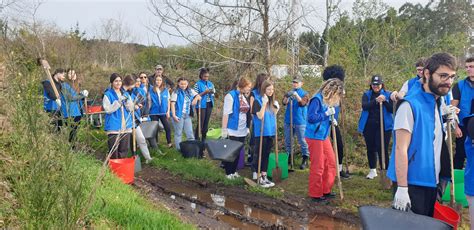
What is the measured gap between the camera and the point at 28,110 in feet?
9.09

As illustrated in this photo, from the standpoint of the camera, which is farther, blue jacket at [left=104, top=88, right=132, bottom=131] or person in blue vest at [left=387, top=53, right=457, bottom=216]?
blue jacket at [left=104, top=88, right=132, bottom=131]

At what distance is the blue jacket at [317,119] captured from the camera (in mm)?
5531

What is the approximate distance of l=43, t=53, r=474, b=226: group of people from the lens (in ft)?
9.84

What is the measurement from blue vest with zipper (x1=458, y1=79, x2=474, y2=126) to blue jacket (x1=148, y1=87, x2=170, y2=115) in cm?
571

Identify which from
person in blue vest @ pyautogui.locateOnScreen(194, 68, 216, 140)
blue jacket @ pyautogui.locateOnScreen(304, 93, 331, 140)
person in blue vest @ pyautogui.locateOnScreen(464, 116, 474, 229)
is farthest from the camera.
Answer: person in blue vest @ pyautogui.locateOnScreen(194, 68, 216, 140)

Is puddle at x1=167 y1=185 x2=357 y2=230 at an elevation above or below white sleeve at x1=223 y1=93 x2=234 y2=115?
below

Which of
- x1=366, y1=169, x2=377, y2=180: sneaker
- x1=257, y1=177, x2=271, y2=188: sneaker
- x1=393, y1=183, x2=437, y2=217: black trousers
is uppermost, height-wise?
x1=393, y1=183, x2=437, y2=217: black trousers

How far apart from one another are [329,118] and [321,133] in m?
0.27

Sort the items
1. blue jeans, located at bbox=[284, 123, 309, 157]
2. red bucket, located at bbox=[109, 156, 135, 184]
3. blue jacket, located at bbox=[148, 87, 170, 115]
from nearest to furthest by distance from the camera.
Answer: red bucket, located at bbox=[109, 156, 135, 184], blue jeans, located at bbox=[284, 123, 309, 157], blue jacket, located at bbox=[148, 87, 170, 115]

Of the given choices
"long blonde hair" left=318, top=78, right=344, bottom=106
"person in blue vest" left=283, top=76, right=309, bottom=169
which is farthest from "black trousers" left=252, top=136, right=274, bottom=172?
"long blonde hair" left=318, top=78, right=344, bottom=106

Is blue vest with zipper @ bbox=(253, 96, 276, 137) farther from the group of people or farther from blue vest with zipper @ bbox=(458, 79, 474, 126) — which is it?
blue vest with zipper @ bbox=(458, 79, 474, 126)

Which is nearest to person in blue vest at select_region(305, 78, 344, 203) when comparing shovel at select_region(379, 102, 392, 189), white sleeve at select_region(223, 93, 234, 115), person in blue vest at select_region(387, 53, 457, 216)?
shovel at select_region(379, 102, 392, 189)

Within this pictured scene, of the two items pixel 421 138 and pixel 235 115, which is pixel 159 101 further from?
pixel 421 138

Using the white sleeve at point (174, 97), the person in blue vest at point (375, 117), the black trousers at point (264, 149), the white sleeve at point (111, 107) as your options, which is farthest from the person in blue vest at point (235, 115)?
the white sleeve at point (174, 97)
